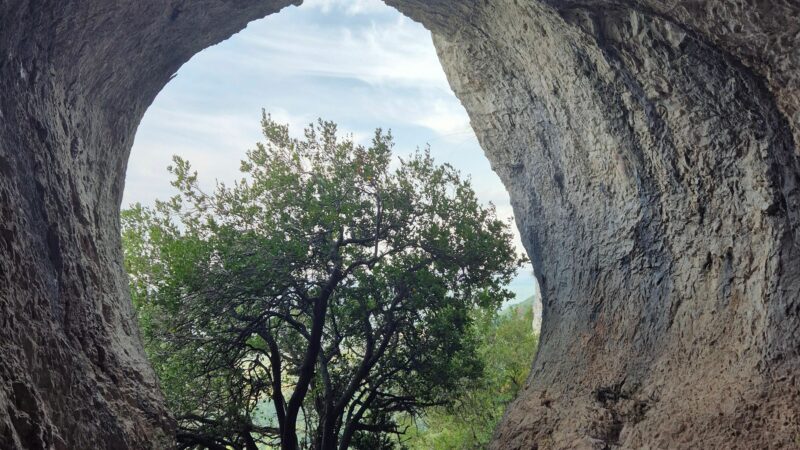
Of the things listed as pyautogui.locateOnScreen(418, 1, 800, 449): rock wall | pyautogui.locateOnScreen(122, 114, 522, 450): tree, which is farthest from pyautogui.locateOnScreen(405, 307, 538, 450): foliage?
pyautogui.locateOnScreen(418, 1, 800, 449): rock wall

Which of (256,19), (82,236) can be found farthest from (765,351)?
(256,19)

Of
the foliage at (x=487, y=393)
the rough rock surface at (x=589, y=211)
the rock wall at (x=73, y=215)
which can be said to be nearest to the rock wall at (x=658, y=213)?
the rough rock surface at (x=589, y=211)

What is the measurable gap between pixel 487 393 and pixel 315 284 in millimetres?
9282

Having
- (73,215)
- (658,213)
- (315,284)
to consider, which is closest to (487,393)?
(315,284)

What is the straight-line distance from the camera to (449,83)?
1571cm

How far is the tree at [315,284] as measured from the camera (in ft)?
45.7

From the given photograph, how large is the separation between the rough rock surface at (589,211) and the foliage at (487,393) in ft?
21.3

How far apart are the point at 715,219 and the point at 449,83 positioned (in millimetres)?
8466

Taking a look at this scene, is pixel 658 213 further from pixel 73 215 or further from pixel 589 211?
pixel 73 215

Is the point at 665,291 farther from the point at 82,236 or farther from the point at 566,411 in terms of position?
the point at 82,236

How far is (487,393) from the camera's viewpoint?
20938mm

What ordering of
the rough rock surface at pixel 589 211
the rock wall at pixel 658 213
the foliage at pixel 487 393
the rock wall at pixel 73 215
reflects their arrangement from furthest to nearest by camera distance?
the foliage at pixel 487 393 → the rock wall at pixel 658 213 → the rough rock surface at pixel 589 211 → the rock wall at pixel 73 215

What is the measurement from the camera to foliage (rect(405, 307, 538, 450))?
1997 centimetres

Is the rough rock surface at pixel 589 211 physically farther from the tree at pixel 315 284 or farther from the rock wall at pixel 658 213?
the tree at pixel 315 284
